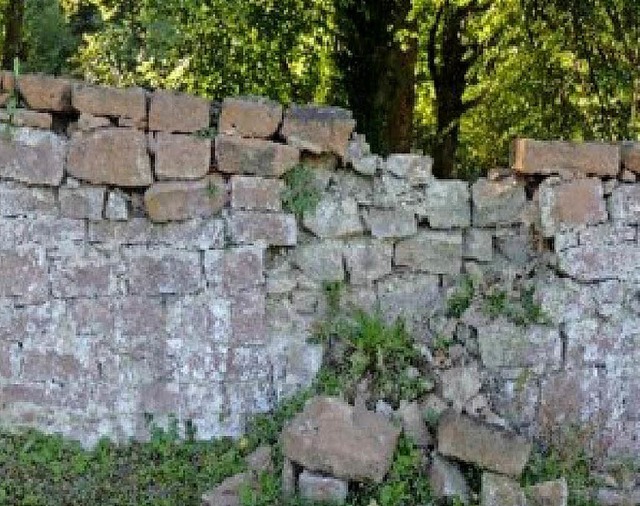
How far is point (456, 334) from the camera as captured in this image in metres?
5.74

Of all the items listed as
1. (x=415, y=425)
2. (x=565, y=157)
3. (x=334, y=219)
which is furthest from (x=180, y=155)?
(x=565, y=157)

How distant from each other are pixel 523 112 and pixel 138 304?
226 inches

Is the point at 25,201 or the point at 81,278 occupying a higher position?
the point at 25,201

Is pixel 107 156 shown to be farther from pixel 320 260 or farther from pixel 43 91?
pixel 320 260

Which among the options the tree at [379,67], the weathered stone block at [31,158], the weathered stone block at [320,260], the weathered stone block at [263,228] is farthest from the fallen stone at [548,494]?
the tree at [379,67]

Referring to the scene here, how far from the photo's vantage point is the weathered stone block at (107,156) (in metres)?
5.43

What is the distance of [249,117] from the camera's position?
219 inches

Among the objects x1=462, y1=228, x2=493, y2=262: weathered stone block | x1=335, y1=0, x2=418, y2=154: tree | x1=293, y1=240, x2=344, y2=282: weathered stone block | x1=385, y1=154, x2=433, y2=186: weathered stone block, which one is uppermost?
x1=335, y1=0, x2=418, y2=154: tree

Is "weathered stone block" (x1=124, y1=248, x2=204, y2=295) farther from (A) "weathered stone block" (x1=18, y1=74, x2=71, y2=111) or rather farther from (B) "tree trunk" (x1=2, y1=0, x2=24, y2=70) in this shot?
(B) "tree trunk" (x1=2, y1=0, x2=24, y2=70)

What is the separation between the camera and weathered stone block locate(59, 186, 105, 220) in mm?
5453

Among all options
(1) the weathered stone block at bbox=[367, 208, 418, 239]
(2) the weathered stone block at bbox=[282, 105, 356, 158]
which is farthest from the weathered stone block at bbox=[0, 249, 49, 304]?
(1) the weathered stone block at bbox=[367, 208, 418, 239]

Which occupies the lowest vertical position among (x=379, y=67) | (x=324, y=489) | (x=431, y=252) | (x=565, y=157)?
(x=324, y=489)

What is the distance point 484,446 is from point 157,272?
193 centimetres

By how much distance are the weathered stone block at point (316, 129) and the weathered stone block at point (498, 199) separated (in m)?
0.80
